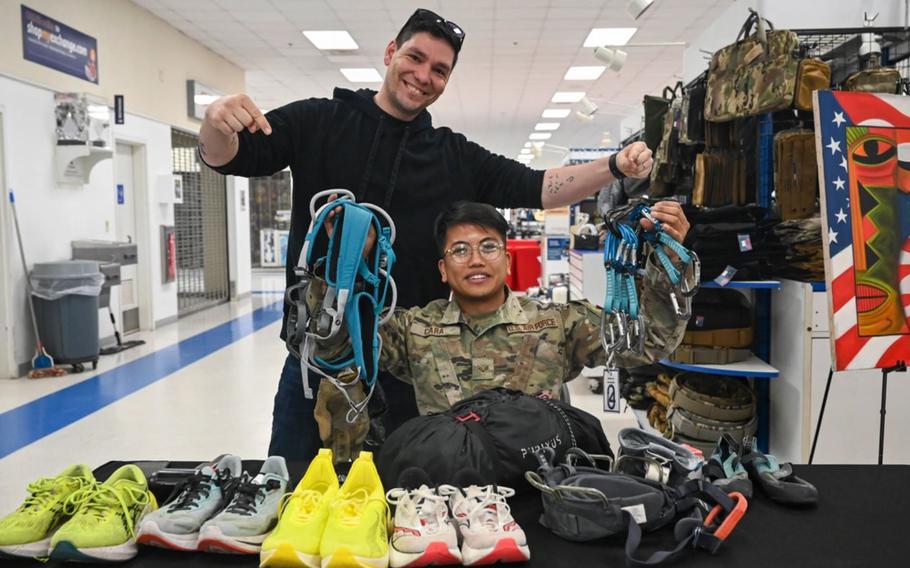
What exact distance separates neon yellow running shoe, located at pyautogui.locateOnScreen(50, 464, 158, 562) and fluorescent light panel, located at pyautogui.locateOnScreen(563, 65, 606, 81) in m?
11.4

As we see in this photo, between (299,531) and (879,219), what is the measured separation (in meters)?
1.78

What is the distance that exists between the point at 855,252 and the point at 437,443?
1352mm

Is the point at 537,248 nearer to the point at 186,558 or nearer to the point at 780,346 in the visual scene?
the point at 780,346

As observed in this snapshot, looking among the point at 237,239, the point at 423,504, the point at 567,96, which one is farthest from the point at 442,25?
the point at 567,96

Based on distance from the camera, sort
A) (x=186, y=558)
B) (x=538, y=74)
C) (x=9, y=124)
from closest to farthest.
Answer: (x=186, y=558) → (x=9, y=124) → (x=538, y=74)

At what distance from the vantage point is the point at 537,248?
1078 centimetres

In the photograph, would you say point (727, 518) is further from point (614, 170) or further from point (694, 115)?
point (694, 115)

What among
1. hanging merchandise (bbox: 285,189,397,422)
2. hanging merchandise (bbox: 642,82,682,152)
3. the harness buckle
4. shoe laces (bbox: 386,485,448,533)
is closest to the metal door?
hanging merchandise (bbox: 642,82,682,152)

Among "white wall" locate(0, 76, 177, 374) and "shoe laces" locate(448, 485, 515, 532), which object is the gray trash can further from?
"shoe laces" locate(448, 485, 515, 532)

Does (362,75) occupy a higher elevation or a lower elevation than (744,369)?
higher

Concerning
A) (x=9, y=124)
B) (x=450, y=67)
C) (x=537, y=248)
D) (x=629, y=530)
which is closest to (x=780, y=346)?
(x=450, y=67)

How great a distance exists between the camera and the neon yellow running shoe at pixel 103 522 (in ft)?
3.91

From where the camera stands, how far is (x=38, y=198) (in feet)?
20.8

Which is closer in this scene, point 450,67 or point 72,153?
point 450,67
